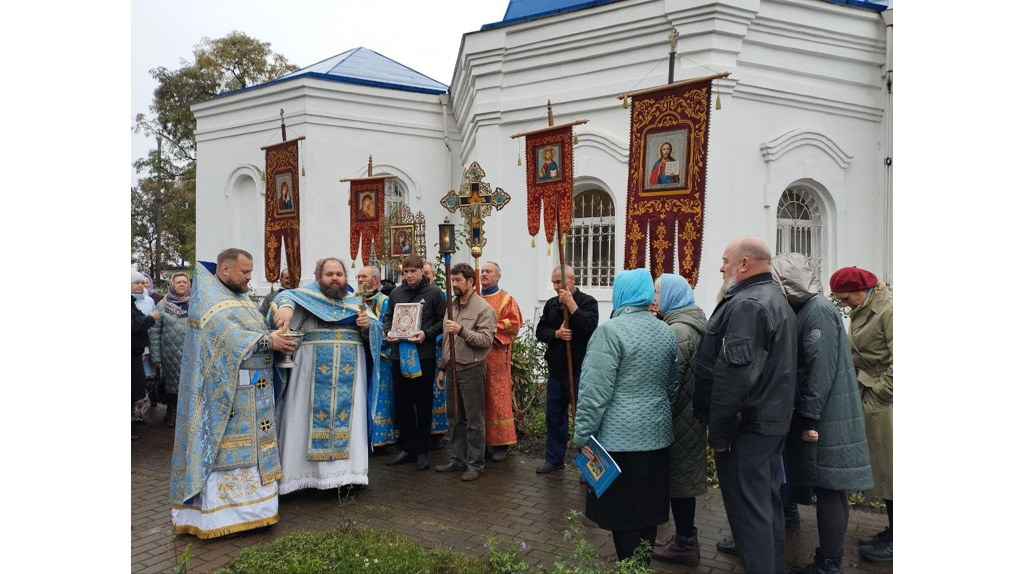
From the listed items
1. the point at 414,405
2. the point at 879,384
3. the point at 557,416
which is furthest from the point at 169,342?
the point at 879,384

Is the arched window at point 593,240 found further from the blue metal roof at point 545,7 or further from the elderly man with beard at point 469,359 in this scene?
the elderly man with beard at point 469,359

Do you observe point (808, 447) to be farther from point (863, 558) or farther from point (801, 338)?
point (863, 558)

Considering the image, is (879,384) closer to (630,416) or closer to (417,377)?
(630,416)

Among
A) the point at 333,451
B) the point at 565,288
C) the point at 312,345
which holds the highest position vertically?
the point at 565,288

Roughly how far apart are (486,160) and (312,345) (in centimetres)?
626

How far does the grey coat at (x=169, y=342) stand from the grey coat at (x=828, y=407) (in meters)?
6.82

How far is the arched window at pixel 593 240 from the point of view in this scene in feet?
33.7

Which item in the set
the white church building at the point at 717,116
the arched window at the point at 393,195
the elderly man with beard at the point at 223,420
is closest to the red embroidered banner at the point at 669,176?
the white church building at the point at 717,116

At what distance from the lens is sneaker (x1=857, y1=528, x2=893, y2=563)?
13.2 feet

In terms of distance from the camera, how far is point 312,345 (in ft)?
17.3

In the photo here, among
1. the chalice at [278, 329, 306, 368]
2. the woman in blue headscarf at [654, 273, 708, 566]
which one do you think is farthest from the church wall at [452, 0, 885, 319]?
the chalice at [278, 329, 306, 368]

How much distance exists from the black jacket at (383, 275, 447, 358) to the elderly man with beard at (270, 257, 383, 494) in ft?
3.19

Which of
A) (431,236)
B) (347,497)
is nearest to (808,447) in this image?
(347,497)

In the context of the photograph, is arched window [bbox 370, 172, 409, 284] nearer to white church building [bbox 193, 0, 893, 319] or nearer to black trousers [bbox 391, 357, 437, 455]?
white church building [bbox 193, 0, 893, 319]
